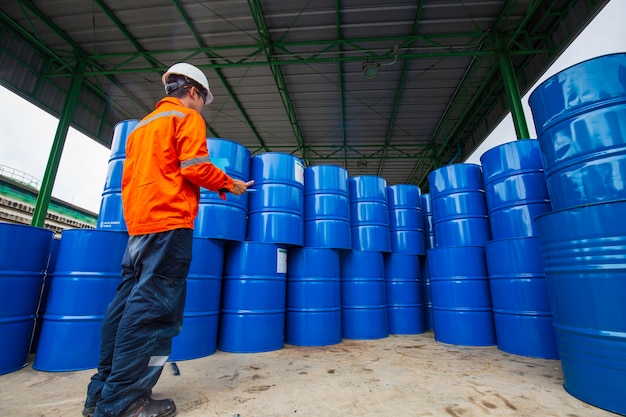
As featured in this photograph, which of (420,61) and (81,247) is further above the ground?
(420,61)

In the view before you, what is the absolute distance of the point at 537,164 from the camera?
3055 mm

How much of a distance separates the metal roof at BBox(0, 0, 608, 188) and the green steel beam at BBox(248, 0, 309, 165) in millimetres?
37

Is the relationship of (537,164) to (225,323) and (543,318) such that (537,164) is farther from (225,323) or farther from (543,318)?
(225,323)

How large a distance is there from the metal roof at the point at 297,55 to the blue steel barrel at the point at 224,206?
12.7 ft

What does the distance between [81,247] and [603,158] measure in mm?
3684

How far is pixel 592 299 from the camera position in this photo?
1.55 metres

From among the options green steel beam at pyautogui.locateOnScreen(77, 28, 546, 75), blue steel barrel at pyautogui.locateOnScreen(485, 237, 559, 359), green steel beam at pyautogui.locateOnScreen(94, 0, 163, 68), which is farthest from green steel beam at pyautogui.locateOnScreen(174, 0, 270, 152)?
blue steel barrel at pyautogui.locateOnScreen(485, 237, 559, 359)

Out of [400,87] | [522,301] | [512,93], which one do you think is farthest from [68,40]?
[522,301]

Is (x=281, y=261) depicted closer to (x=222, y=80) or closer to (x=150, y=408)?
(x=150, y=408)

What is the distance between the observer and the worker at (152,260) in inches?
52.1

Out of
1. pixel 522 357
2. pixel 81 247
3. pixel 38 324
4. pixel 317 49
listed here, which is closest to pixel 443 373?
pixel 522 357

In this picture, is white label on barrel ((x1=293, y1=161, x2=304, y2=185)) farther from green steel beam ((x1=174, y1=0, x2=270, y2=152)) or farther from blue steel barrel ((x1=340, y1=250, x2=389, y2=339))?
green steel beam ((x1=174, y1=0, x2=270, y2=152))

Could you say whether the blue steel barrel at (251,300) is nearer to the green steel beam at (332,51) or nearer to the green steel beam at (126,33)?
the green steel beam at (332,51)

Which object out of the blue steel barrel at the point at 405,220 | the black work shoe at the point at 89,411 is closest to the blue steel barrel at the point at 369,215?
the blue steel barrel at the point at 405,220
